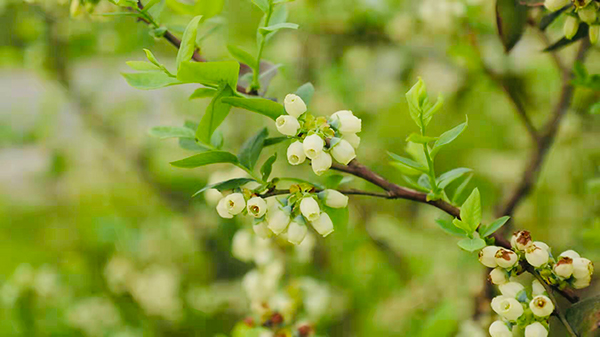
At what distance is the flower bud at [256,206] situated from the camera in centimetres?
33

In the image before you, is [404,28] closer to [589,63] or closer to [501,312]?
[589,63]

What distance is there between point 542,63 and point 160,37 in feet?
2.71

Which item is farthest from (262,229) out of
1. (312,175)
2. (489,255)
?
(312,175)

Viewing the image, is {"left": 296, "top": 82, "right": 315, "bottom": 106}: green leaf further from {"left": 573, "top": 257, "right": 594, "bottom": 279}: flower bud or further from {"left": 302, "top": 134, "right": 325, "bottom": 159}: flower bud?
{"left": 573, "top": 257, "right": 594, "bottom": 279}: flower bud

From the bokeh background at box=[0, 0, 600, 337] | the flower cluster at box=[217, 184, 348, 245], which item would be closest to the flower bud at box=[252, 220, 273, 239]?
the flower cluster at box=[217, 184, 348, 245]

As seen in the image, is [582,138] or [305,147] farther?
[582,138]

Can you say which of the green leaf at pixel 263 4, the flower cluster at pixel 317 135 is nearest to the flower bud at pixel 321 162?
the flower cluster at pixel 317 135

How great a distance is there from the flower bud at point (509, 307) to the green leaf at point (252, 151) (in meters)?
0.16

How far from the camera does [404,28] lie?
879 millimetres

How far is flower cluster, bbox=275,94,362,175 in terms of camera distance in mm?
312

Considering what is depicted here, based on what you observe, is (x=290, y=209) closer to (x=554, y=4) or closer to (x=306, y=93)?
(x=306, y=93)

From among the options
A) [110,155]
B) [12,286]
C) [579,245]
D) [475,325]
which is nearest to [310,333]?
[475,325]

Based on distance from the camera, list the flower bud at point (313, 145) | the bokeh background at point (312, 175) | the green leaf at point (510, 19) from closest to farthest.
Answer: the flower bud at point (313, 145), the green leaf at point (510, 19), the bokeh background at point (312, 175)

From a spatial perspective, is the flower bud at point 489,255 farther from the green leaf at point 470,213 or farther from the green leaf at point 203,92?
the green leaf at point 203,92
